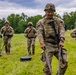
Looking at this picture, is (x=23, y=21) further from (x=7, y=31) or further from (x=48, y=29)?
(x=48, y=29)

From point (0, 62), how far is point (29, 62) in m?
1.87

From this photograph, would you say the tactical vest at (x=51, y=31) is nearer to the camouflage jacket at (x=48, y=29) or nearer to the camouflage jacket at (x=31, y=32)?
the camouflage jacket at (x=48, y=29)

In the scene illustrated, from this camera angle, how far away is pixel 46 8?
30.6 ft

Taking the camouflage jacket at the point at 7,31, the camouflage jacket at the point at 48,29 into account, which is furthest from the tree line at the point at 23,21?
the camouflage jacket at the point at 48,29

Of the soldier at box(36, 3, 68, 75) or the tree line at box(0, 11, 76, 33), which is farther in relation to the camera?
the tree line at box(0, 11, 76, 33)

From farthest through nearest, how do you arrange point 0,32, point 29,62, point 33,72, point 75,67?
point 0,32 < point 29,62 < point 75,67 < point 33,72

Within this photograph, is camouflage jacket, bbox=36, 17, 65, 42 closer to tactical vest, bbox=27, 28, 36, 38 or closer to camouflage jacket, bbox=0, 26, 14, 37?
tactical vest, bbox=27, 28, 36, 38

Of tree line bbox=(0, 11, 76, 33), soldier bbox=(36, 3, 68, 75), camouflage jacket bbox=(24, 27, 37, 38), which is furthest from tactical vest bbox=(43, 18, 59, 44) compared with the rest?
tree line bbox=(0, 11, 76, 33)

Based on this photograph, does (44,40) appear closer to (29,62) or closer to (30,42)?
(29,62)

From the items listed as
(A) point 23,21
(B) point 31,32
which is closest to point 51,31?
(B) point 31,32

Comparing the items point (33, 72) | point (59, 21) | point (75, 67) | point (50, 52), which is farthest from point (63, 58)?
point (75, 67)

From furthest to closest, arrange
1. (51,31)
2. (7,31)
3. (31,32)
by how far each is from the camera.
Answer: (7,31) < (31,32) < (51,31)

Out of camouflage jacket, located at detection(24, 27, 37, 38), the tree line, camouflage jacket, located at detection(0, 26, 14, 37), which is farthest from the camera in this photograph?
the tree line

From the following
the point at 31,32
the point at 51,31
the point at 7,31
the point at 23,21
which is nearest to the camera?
the point at 51,31
